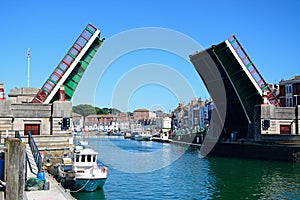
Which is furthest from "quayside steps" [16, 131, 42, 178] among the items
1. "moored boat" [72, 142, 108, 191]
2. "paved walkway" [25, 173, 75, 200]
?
"moored boat" [72, 142, 108, 191]

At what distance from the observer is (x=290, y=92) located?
3853 centimetres

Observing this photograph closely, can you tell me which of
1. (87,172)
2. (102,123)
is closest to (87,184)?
(87,172)

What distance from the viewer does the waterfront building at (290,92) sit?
123 feet

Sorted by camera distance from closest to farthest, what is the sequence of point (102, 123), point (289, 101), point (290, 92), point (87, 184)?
point (87, 184) < point (290, 92) < point (289, 101) < point (102, 123)

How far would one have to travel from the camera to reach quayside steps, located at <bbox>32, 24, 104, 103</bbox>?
25.6 m

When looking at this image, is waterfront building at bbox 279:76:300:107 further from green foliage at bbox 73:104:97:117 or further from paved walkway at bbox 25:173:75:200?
green foliage at bbox 73:104:97:117

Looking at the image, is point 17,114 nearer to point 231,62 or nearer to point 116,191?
point 116,191

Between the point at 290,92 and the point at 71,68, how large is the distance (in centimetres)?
2349

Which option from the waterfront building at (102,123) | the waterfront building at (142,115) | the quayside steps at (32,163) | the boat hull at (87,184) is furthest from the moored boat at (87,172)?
the waterfront building at (102,123)

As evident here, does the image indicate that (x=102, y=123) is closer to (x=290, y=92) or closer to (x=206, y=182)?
(x=290, y=92)

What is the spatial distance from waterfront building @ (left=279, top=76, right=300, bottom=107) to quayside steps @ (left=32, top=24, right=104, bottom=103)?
20845mm

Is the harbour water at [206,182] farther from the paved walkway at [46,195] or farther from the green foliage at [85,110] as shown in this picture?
the green foliage at [85,110]

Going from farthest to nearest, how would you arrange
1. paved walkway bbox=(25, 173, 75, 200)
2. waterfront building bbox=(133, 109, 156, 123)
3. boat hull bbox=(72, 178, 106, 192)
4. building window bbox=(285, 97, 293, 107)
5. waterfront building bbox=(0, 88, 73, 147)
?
waterfront building bbox=(133, 109, 156, 123) → building window bbox=(285, 97, 293, 107) → waterfront building bbox=(0, 88, 73, 147) → boat hull bbox=(72, 178, 106, 192) → paved walkway bbox=(25, 173, 75, 200)

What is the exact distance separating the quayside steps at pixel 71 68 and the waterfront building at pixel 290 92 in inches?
821
